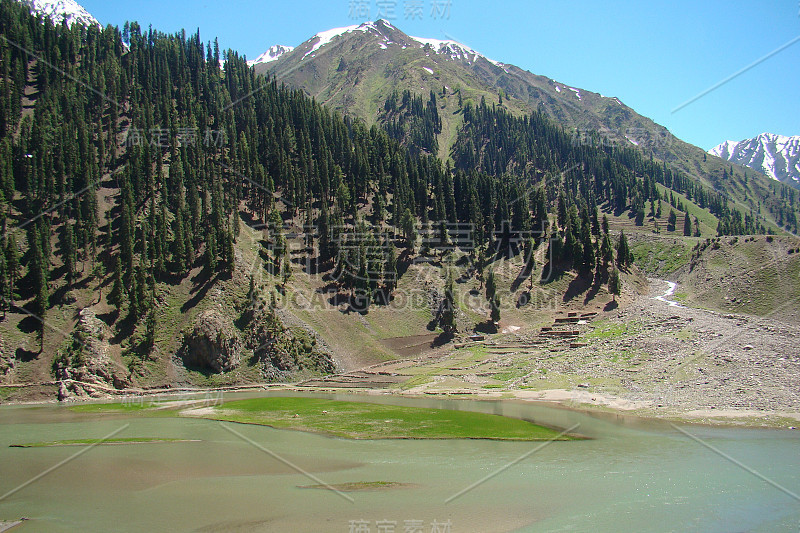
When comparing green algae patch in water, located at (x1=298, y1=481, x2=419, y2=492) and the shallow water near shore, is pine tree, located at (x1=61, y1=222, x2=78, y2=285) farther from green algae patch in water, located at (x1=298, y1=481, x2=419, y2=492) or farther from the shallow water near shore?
green algae patch in water, located at (x1=298, y1=481, x2=419, y2=492)

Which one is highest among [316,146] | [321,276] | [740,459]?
[316,146]

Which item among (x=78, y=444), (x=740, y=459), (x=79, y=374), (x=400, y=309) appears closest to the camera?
(x=740, y=459)

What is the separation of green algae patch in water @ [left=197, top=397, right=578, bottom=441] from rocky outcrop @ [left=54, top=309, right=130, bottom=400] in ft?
67.1

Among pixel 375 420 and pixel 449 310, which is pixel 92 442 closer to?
pixel 375 420

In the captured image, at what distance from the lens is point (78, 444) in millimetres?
37562

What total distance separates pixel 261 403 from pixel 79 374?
27.2 meters

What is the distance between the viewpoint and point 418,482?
27.4m

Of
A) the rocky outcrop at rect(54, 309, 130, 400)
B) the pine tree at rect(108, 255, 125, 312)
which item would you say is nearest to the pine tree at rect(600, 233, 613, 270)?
the pine tree at rect(108, 255, 125, 312)

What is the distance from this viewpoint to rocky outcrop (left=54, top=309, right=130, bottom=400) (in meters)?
65.9

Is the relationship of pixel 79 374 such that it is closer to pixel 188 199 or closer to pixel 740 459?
pixel 188 199

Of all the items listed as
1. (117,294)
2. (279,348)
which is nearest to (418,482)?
(279,348)

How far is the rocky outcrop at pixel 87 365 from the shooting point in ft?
216

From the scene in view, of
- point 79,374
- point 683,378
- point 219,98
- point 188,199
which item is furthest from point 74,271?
point 219,98

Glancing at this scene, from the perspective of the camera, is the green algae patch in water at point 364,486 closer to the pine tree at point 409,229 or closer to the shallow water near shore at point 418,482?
the shallow water near shore at point 418,482
